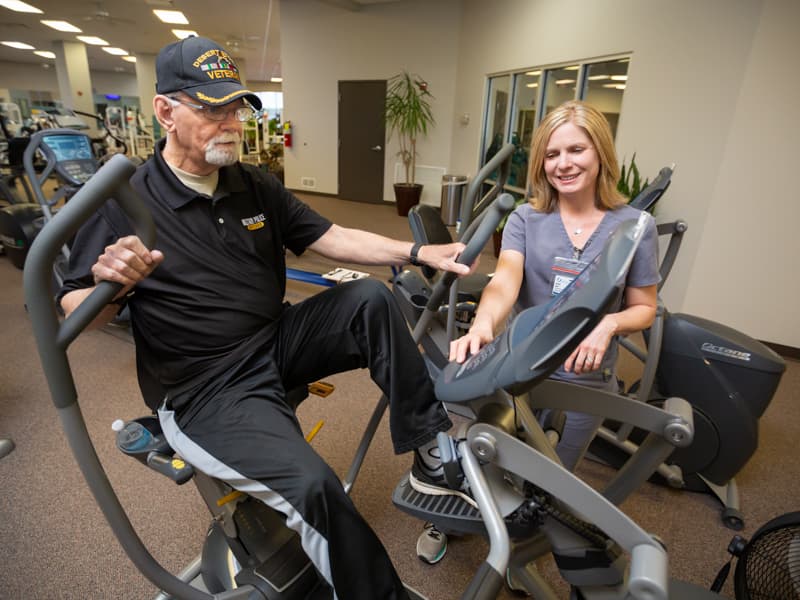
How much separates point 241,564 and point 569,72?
542cm

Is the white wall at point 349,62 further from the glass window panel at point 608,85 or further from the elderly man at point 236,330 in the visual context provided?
the elderly man at point 236,330

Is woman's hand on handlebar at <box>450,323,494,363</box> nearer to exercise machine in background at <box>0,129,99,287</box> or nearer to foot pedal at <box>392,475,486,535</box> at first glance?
foot pedal at <box>392,475,486,535</box>

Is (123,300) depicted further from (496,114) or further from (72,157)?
(496,114)

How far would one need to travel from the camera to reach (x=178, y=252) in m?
1.32

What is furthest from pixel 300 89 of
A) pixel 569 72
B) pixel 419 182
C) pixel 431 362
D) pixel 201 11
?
pixel 431 362

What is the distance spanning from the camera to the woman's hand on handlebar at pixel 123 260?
943mm

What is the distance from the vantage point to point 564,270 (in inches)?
52.9

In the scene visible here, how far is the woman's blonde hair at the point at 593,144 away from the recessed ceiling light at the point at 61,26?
12436 mm

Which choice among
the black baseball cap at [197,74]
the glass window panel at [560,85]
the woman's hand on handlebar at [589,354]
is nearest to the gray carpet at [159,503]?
the woman's hand on handlebar at [589,354]

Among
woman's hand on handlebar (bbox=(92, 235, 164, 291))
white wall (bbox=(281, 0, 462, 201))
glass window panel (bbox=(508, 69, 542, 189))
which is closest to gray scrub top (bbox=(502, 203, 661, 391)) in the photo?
woman's hand on handlebar (bbox=(92, 235, 164, 291))

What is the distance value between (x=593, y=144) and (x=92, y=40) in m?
15.3

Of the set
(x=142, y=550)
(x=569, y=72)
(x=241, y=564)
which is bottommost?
(x=241, y=564)

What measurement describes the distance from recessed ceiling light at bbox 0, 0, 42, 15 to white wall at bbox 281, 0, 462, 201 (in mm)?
4376

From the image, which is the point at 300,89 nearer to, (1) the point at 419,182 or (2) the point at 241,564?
(1) the point at 419,182
